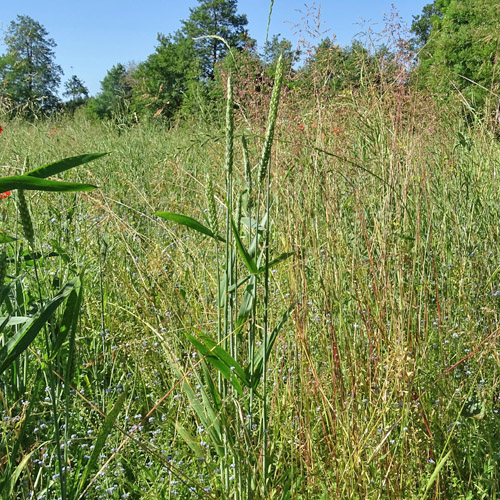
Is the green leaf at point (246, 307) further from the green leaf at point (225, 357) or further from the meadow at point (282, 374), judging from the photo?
the green leaf at point (225, 357)

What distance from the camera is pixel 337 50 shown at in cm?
274

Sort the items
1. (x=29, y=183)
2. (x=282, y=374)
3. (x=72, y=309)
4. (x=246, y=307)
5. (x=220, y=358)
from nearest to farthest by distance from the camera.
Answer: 1. (x=29, y=183)
2. (x=72, y=309)
3. (x=220, y=358)
4. (x=246, y=307)
5. (x=282, y=374)

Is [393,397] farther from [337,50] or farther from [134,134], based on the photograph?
[134,134]

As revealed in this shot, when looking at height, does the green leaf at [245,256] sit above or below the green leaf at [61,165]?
below

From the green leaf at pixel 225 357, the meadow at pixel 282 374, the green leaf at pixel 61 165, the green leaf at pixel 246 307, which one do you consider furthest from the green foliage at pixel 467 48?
the green leaf at pixel 61 165

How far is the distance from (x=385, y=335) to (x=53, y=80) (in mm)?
39385

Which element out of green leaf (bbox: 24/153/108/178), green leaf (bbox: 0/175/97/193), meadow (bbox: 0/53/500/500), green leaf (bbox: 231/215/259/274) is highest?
green leaf (bbox: 24/153/108/178)

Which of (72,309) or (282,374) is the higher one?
(72,309)

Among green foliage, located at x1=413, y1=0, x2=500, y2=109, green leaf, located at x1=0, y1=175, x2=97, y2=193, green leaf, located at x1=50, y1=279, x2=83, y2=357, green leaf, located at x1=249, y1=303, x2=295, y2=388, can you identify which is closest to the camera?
green leaf, located at x1=0, y1=175, x2=97, y2=193

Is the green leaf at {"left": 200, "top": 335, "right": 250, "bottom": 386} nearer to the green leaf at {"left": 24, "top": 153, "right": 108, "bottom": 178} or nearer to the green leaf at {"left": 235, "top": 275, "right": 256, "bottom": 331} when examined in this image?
the green leaf at {"left": 235, "top": 275, "right": 256, "bottom": 331}

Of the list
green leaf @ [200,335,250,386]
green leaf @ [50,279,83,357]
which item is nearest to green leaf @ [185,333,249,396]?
green leaf @ [200,335,250,386]

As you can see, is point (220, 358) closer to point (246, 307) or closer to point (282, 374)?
point (246, 307)

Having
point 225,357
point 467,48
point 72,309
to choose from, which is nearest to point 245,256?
point 225,357

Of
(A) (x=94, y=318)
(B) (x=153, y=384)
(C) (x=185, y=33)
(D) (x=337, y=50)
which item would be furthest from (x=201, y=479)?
(C) (x=185, y=33)
